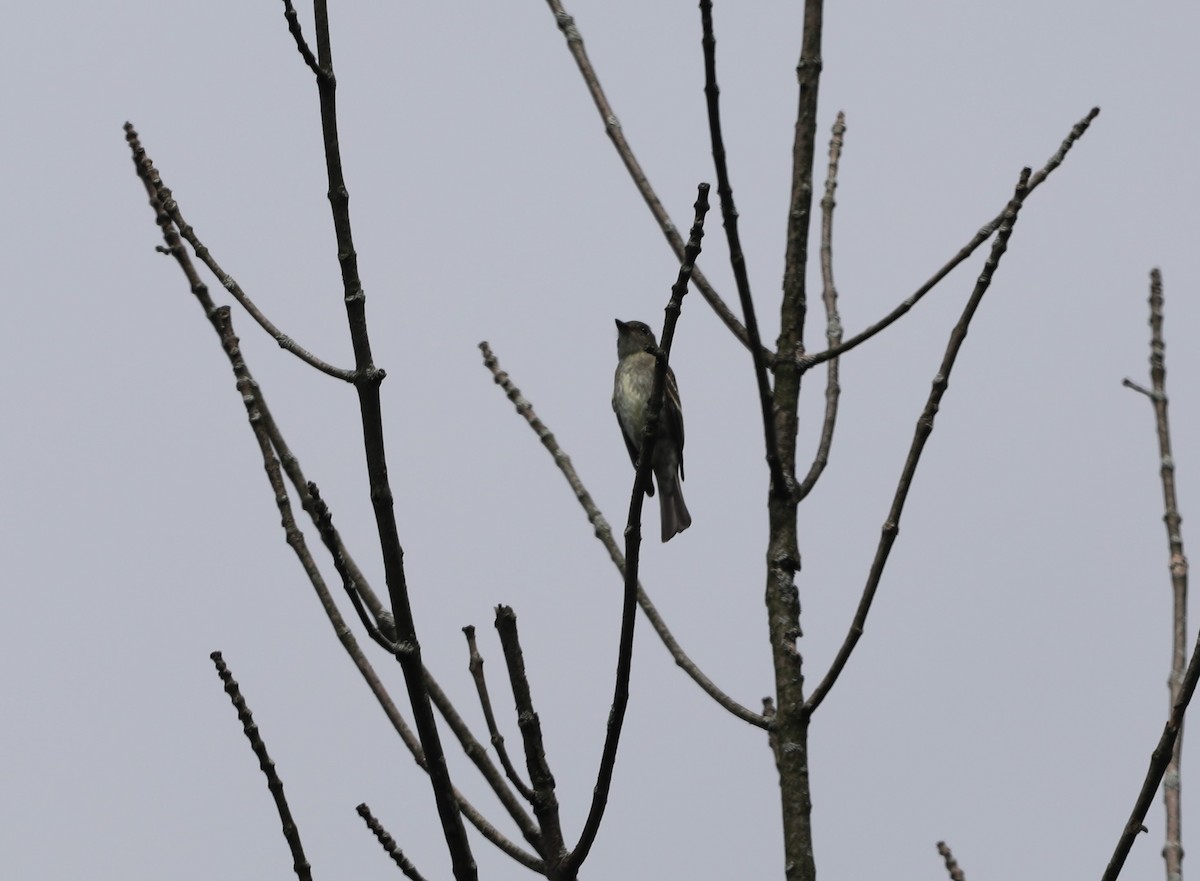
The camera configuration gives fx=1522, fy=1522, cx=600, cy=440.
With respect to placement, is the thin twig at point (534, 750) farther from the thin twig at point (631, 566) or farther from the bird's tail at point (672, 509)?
the bird's tail at point (672, 509)

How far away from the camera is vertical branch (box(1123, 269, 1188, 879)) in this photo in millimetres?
3371

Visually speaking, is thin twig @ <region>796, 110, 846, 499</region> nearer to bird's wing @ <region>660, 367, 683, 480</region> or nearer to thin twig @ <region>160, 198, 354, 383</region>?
thin twig @ <region>160, 198, 354, 383</region>

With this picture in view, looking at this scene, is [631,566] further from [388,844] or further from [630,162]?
[630,162]

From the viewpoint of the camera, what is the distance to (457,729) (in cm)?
313

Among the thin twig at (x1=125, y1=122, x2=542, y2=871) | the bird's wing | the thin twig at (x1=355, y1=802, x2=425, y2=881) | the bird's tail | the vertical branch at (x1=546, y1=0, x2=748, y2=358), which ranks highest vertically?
the bird's wing

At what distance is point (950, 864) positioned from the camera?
3.51 meters

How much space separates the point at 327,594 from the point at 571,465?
0.99 m

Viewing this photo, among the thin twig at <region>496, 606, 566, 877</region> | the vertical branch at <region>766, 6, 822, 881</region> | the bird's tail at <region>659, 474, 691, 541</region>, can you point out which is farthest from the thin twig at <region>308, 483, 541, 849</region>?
the bird's tail at <region>659, 474, 691, 541</region>

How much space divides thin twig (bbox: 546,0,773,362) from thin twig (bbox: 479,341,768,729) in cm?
57

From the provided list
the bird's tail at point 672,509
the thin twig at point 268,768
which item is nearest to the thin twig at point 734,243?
the thin twig at point 268,768

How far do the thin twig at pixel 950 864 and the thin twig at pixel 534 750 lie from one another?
102cm

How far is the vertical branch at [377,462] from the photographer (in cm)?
257

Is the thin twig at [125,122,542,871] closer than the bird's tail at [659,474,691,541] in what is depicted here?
Yes

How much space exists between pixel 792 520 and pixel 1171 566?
3.13 feet
